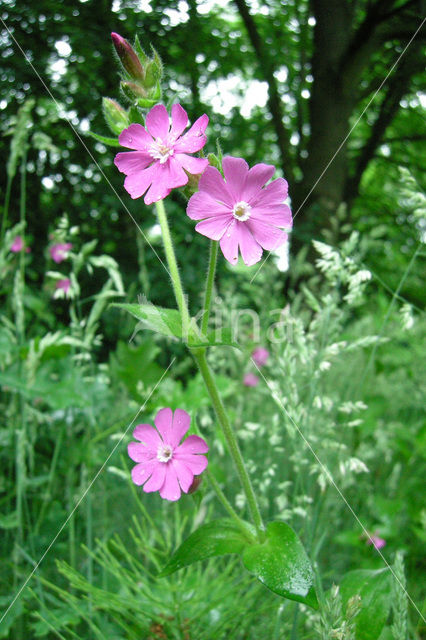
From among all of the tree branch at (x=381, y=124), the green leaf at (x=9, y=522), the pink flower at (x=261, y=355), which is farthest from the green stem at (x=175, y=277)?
the tree branch at (x=381, y=124)

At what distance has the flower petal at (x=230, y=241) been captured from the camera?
0.56 meters

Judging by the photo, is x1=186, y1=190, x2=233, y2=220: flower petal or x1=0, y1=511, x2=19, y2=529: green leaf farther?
Result: x1=0, y1=511, x2=19, y2=529: green leaf

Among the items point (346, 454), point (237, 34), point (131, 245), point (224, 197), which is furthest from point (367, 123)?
point (224, 197)

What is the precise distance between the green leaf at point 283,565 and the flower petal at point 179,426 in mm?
148

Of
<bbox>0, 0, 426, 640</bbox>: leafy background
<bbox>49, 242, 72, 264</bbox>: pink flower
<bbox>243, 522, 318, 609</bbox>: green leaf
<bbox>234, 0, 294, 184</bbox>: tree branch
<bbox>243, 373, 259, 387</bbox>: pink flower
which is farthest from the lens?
<bbox>234, 0, 294, 184</bbox>: tree branch

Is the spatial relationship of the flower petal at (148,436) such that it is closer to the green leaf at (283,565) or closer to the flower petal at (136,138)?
the green leaf at (283,565)

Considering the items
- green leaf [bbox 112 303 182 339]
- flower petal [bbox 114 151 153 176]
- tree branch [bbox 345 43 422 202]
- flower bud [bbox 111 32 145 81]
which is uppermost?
flower bud [bbox 111 32 145 81]

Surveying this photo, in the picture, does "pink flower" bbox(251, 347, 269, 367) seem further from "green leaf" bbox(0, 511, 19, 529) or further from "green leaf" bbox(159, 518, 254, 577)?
"green leaf" bbox(159, 518, 254, 577)

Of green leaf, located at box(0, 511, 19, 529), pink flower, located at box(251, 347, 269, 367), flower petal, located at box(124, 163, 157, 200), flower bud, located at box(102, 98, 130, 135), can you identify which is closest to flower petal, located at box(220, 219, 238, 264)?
flower petal, located at box(124, 163, 157, 200)

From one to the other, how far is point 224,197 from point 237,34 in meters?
3.68

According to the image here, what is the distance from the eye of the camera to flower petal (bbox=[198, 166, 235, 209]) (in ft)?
1.82

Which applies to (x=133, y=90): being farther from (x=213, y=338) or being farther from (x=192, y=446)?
(x=192, y=446)

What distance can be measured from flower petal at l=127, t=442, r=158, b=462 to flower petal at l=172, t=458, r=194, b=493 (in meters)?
0.03

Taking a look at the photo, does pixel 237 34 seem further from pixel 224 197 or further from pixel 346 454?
pixel 224 197
